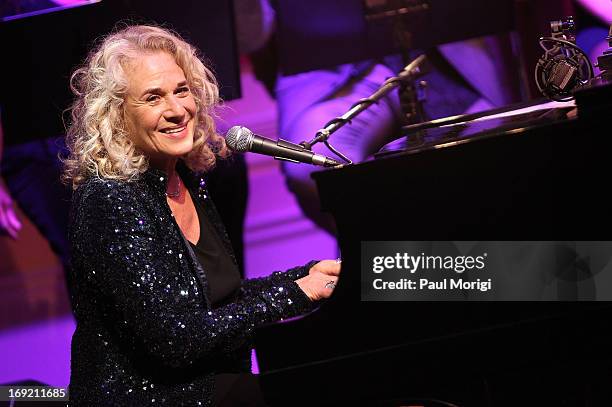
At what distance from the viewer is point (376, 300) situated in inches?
71.0

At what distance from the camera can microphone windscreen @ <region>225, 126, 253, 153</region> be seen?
2.04m

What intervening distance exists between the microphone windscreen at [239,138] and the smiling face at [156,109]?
1.00 ft

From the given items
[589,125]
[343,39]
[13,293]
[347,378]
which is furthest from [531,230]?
[13,293]

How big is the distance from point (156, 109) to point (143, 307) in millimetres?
612

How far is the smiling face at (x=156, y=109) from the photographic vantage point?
2.28 meters

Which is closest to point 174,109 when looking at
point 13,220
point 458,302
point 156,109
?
point 156,109

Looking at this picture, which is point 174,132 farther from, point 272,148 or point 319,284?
point 319,284

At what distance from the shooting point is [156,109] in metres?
2.29

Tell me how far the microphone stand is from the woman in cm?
35

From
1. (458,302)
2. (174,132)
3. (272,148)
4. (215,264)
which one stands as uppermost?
(174,132)

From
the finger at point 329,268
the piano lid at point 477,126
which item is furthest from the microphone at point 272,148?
the finger at point 329,268

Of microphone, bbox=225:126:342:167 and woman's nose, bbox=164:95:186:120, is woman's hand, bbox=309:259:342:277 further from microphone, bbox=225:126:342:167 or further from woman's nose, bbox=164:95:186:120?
woman's nose, bbox=164:95:186:120

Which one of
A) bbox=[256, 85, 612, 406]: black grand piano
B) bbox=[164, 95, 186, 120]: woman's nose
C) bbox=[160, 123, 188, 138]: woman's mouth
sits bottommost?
bbox=[256, 85, 612, 406]: black grand piano

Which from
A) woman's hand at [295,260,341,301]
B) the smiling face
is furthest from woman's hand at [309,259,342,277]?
the smiling face
